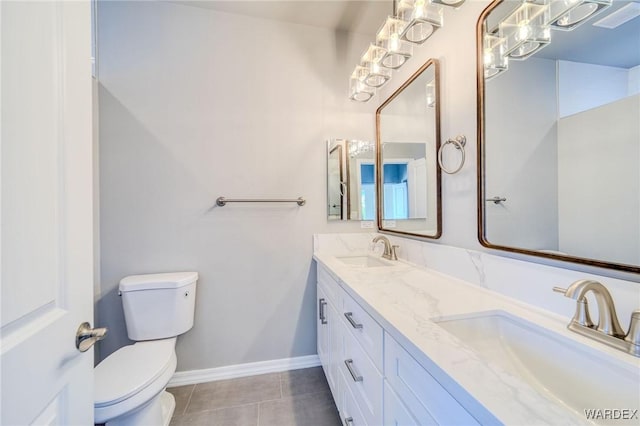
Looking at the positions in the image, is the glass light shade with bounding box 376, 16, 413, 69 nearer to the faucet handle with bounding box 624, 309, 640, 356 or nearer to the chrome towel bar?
the chrome towel bar

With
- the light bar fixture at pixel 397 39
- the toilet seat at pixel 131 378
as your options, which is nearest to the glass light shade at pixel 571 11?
the light bar fixture at pixel 397 39

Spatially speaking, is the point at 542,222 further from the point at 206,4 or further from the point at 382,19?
the point at 206,4

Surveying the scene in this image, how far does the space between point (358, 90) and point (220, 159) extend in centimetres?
107

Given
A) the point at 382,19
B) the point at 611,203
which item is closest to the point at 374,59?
the point at 382,19

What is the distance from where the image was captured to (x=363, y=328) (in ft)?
3.18

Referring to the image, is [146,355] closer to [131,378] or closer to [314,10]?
[131,378]

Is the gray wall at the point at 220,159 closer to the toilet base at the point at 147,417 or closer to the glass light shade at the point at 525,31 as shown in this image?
the toilet base at the point at 147,417

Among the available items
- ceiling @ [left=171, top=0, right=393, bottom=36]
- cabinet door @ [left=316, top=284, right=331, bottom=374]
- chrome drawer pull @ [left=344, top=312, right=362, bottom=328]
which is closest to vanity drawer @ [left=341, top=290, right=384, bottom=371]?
chrome drawer pull @ [left=344, top=312, right=362, bottom=328]

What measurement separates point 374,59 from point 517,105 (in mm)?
885

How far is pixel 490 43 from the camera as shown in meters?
1.05

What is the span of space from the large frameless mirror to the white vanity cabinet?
0.59 m

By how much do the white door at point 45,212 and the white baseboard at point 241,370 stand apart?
4.00ft

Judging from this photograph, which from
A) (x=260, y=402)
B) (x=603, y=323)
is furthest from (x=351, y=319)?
(x=260, y=402)

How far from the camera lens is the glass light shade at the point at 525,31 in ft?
2.84
